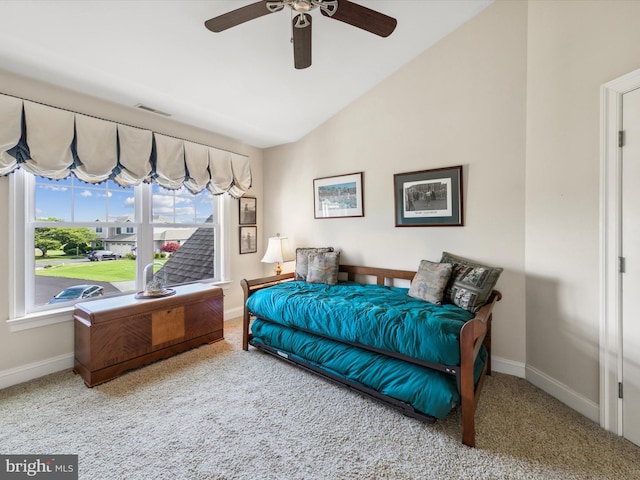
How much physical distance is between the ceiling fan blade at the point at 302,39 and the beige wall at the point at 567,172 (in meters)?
1.77

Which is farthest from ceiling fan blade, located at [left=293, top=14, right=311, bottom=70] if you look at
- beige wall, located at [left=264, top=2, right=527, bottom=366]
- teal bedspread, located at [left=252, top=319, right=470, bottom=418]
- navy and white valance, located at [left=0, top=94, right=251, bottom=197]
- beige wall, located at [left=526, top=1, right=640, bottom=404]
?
teal bedspread, located at [left=252, top=319, right=470, bottom=418]

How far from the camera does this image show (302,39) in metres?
1.76

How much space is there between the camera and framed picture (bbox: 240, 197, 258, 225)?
3.97 metres

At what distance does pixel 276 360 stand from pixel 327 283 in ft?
3.08

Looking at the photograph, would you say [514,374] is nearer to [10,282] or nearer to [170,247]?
[170,247]

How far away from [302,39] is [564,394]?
2.98 m

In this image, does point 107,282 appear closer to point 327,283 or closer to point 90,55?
point 90,55

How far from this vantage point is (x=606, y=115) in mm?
1716

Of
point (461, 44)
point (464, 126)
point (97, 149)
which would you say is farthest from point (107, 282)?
point (461, 44)

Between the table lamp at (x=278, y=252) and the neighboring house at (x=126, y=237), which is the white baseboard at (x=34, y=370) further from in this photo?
the table lamp at (x=278, y=252)

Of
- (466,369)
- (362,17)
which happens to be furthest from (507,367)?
(362,17)

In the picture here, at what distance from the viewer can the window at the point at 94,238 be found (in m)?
2.35

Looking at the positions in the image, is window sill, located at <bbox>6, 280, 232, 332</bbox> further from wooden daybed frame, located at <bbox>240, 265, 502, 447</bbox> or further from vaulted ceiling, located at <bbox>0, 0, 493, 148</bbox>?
vaulted ceiling, located at <bbox>0, 0, 493, 148</bbox>

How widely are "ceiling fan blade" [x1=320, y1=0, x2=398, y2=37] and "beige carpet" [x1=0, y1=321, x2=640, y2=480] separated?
8.12 ft
